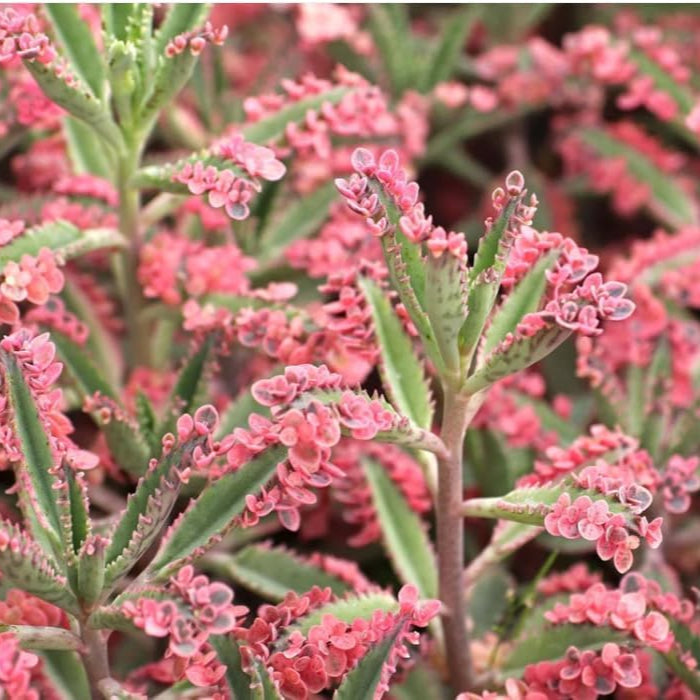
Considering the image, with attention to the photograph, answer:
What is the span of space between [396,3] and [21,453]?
2.73 ft

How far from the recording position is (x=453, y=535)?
2.60ft

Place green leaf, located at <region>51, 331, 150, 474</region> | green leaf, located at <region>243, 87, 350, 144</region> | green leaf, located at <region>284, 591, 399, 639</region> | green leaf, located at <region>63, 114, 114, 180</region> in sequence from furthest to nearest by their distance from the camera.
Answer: green leaf, located at <region>63, 114, 114, 180</region> < green leaf, located at <region>243, 87, 350, 144</region> < green leaf, located at <region>51, 331, 150, 474</region> < green leaf, located at <region>284, 591, 399, 639</region>

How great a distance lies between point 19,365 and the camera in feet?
2.29

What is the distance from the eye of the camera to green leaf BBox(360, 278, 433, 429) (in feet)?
2.60

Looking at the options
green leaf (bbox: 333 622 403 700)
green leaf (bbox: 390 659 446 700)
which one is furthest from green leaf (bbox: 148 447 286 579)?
green leaf (bbox: 390 659 446 700)

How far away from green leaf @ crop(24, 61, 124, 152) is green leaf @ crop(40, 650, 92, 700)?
39 centimetres

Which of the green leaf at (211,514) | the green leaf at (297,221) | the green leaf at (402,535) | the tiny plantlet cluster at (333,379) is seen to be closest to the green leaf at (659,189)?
the tiny plantlet cluster at (333,379)

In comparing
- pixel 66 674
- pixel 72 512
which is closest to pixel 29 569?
pixel 72 512

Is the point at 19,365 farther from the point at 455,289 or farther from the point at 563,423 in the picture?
the point at 563,423

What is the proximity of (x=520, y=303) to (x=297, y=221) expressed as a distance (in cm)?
40

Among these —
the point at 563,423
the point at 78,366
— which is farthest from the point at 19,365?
the point at 563,423

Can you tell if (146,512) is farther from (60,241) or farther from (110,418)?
(60,241)

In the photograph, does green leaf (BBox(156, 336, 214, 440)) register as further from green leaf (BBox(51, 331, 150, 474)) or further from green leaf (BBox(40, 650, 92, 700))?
green leaf (BBox(40, 650, 92, 700))

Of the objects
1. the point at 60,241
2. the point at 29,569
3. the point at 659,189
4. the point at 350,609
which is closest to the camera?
the point at 29,569
